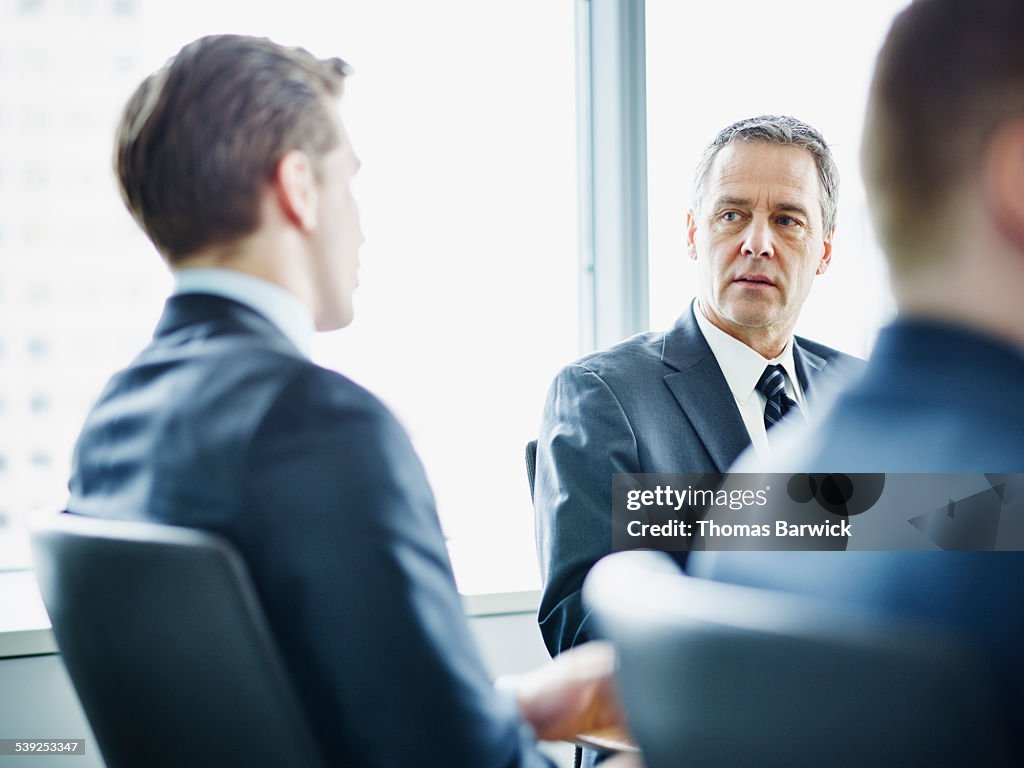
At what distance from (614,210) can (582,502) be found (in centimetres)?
146

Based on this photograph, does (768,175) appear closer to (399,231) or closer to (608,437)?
(608,437)

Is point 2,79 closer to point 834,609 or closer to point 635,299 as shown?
point 635,299

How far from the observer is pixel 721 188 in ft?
6.38

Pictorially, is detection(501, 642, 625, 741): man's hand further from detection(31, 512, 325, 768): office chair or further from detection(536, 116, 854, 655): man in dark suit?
detection(536, 116, 854, 655): man in dark suit

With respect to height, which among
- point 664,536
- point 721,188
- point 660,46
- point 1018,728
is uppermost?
point 660,46

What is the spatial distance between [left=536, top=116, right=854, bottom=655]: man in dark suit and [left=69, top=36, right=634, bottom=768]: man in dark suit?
78 centimetres

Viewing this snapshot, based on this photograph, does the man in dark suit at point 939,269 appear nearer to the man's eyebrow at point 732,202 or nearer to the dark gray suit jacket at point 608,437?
the dark gray suit jacket at point 608,437

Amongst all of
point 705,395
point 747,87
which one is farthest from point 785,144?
point 747,87

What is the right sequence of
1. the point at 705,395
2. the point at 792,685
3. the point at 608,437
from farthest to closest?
the point at 705,395
the point at 608,437
the point at 792,685

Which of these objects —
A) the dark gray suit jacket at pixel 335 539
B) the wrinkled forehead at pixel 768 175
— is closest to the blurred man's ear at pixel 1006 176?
the dark gray suit jacket at pixel 335 539

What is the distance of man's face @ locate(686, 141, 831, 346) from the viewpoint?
186 cm

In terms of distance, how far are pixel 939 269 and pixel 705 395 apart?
1154mm

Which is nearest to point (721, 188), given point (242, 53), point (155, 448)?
point (242, 53)

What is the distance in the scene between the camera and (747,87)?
2.93 metres
